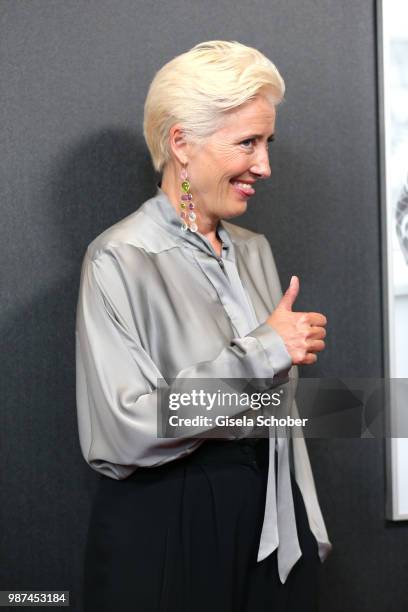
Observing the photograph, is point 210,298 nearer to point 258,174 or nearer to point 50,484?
point 258,174

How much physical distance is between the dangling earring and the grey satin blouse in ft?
0.06

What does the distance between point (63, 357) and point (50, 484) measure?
35cm

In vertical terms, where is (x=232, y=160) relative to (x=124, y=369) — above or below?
above

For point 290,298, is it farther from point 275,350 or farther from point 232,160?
point 232,160

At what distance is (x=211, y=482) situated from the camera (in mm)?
1747

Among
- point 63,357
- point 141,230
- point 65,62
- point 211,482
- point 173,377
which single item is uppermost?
point 65,62

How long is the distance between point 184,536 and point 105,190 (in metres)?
1.01

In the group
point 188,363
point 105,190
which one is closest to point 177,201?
point 188,363

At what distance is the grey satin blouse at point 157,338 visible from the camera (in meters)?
1.65

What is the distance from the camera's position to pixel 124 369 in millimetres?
1674

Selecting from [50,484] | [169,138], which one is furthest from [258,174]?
[50,484]

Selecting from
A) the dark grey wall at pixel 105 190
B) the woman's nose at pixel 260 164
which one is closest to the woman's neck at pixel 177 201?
the woman's nose at pixel 260 164

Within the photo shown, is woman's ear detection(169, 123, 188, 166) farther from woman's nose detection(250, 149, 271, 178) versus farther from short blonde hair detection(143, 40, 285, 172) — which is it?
woman's nose detection(250, 149, 271, 178)

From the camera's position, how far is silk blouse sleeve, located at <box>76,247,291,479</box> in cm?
164
